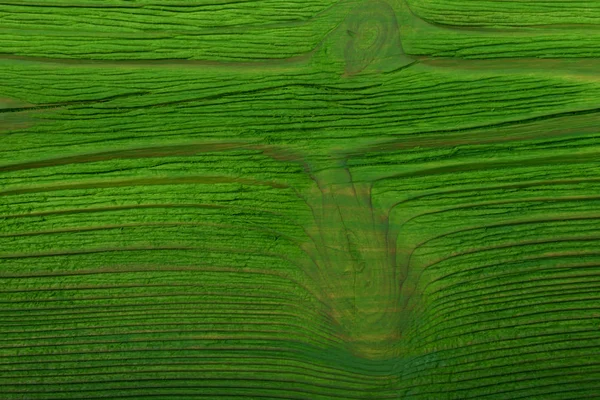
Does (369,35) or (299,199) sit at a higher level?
(369,35)

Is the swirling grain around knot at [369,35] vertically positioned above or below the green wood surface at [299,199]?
above

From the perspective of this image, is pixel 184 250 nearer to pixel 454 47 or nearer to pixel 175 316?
pixel 175 316

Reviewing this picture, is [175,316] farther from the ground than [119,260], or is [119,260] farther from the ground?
[119,260]

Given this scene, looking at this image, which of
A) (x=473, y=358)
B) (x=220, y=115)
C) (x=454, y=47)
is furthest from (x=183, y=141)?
(x=473, y=358)

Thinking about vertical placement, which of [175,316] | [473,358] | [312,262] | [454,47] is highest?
[454,47]

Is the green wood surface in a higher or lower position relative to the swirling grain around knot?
lower

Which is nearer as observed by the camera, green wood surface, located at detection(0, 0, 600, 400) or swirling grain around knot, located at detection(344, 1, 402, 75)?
green wood surface, located at detection(0, 0, 600, 400)

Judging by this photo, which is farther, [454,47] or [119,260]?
[454,47]

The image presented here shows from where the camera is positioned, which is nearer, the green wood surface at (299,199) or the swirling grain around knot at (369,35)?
the green wood surface at (299,199)
